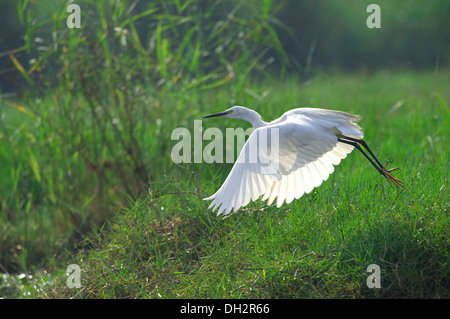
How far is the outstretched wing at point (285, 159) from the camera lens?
A: 2750 mm

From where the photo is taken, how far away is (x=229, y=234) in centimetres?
322

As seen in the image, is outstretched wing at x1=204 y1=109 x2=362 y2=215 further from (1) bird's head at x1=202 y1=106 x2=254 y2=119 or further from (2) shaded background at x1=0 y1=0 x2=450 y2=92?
(2) shaded background at x1=0 y1=0 x2=450 y2=92

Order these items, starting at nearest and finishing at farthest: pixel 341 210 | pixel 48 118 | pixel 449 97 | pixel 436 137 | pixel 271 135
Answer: pixel 271 135 < pixel 341 210 < pixel 48 118 < pixel 436 137 < pixel 449 97

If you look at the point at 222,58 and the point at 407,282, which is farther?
the point at 222,58

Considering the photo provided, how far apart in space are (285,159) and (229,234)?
61cm

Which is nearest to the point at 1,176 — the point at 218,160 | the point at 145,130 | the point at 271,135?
the point at 145,130

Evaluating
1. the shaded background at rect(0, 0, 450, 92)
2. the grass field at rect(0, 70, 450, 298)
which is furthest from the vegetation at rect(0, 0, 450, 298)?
the shaded background at rect(0, 0, 450, 92)

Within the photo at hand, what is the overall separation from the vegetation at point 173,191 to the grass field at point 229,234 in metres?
0.01

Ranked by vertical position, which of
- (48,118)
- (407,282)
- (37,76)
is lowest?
(407,282)

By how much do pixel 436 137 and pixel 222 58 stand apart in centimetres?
209

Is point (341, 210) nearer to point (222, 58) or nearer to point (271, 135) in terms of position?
point (271, 135)

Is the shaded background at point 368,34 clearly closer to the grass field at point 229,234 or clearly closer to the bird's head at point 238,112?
the grass field at point 229,234

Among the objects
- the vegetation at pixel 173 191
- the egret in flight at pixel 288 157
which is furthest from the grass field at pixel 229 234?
the egret in flight at pixel 288 157
